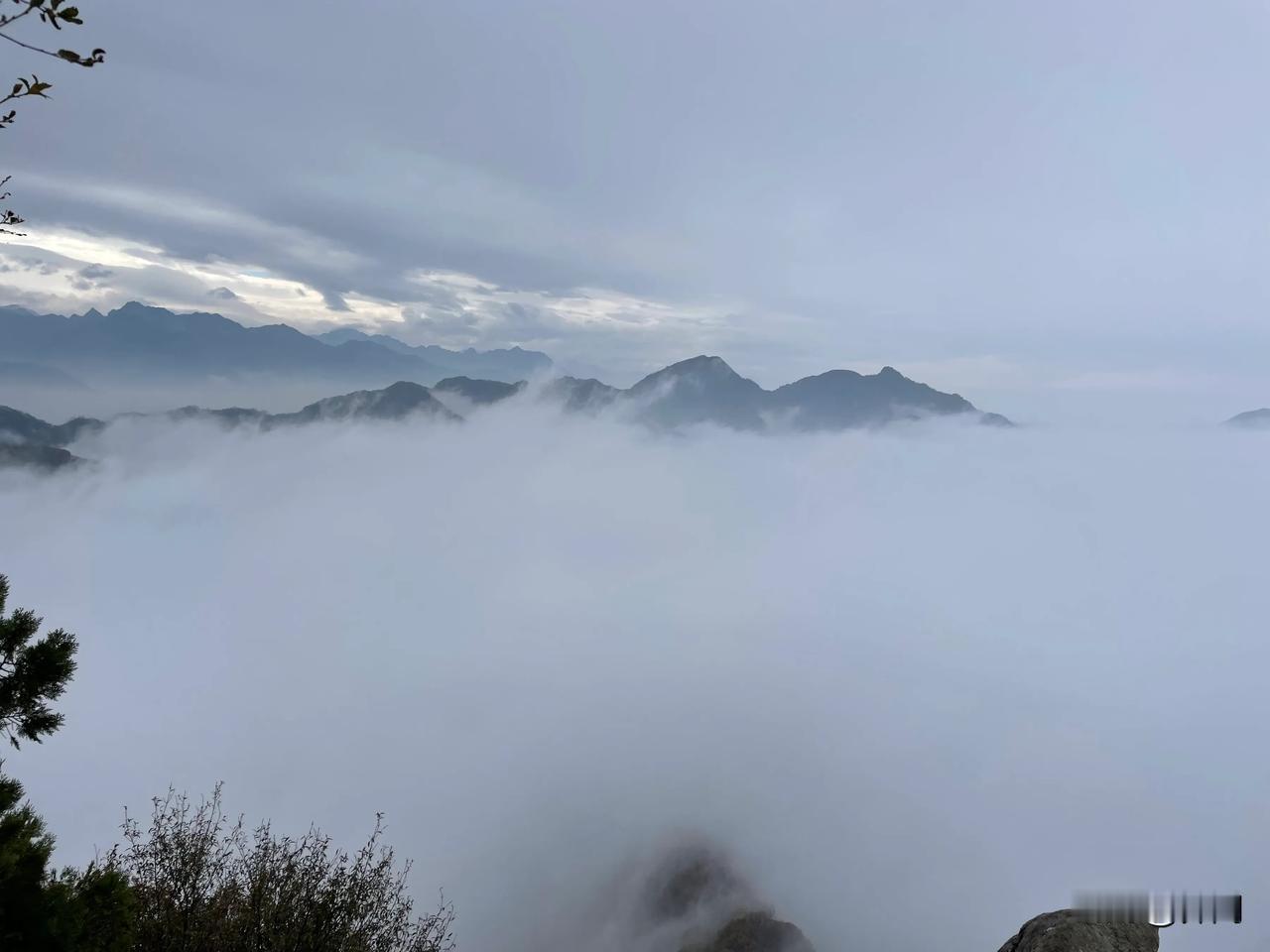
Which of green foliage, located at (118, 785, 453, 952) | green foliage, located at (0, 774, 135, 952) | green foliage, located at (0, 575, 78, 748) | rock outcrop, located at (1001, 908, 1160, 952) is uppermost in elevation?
green foliage, located at (0, 575, 78, 748)

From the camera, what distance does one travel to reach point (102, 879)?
11258 millimetres

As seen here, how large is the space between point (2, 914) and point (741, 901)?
592 ft

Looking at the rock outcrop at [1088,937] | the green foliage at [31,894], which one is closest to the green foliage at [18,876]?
the green foliage at [31,894]

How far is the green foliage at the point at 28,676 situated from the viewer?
368 inches

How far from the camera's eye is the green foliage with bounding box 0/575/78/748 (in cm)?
934

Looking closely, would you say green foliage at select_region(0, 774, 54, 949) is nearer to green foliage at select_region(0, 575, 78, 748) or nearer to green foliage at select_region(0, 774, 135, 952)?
green foliage at select_region(0, 774, 135, 952)

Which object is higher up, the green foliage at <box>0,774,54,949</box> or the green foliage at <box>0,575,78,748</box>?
the green foliage at <box>0,575,78,748</box>

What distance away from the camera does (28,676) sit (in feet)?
31.1

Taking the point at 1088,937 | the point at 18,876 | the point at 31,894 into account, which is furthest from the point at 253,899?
the point at 1088,937

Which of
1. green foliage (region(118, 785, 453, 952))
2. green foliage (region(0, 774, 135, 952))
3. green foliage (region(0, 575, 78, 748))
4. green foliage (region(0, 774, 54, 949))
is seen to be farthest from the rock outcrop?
green foliage (region(0, 575, 78, 748))

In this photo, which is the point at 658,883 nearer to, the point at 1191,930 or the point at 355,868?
the point at 1191,930

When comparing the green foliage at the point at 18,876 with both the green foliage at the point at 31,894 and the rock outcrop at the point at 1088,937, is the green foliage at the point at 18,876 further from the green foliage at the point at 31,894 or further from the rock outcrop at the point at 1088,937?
the rock outcrop at the point at 1088,937

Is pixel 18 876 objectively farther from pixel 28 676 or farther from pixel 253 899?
pixel 253 899

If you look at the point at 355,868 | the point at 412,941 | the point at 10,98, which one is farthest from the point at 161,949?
the point at 10,98
